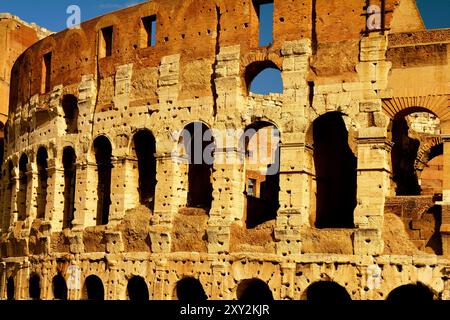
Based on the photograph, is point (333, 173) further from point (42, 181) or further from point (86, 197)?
point (42, 181)

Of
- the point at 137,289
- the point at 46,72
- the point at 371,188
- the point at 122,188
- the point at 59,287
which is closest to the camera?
the point at 371,188

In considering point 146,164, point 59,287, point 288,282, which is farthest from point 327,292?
point 59,287

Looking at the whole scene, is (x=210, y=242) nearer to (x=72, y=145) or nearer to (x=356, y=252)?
(x=356, y=252)

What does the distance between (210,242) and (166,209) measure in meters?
1.51

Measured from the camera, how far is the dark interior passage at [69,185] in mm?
23609

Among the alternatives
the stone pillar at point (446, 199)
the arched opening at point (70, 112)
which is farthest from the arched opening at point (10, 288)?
the stone pillar at point (446, 199)

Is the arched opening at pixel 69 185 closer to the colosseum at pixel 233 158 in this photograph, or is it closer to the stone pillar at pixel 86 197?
the colosseum at pixel 233 158

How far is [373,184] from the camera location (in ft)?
57.6

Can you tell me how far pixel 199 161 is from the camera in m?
21.3

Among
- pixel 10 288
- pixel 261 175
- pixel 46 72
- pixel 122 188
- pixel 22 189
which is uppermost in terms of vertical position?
pixel 46 72

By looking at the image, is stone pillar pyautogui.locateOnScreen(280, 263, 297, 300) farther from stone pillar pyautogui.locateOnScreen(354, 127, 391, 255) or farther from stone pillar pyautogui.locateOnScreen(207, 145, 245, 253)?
stone pillar pyautogui.locateOnScreen(207, 145, 245, 253)

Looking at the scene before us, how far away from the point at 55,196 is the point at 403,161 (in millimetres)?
8903

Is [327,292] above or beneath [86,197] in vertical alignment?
beneath
